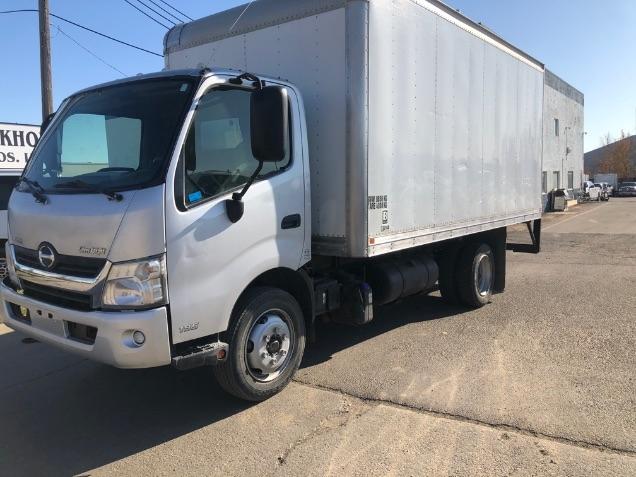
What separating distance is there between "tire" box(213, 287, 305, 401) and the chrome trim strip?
1038 mm

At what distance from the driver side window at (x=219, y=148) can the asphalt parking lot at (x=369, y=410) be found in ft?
5.87

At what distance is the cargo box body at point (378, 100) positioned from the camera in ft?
15.7

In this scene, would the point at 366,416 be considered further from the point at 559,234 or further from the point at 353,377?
the point at 559,234

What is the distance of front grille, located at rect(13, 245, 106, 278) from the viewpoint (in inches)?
141

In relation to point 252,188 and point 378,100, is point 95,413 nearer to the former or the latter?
point 252,188

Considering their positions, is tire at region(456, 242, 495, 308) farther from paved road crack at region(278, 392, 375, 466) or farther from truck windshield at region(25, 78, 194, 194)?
truck windshield at region(25, 78, 194, 194)

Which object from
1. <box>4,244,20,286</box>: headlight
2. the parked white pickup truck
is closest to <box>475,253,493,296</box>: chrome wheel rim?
<box>4,244,20,286</box>: headlight

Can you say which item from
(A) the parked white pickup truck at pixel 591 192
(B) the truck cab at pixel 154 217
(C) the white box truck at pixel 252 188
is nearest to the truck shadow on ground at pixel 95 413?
(C) the white box truck at pixel 252 188

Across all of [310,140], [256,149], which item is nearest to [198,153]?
[256,149]

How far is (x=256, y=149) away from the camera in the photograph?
3875 mm

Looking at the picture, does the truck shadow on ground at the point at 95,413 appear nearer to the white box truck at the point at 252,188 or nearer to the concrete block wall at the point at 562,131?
the white box truck at the point at 252,188

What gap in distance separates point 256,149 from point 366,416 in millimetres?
2212

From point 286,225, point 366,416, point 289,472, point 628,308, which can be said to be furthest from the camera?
point 628,308

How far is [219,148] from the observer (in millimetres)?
4051
